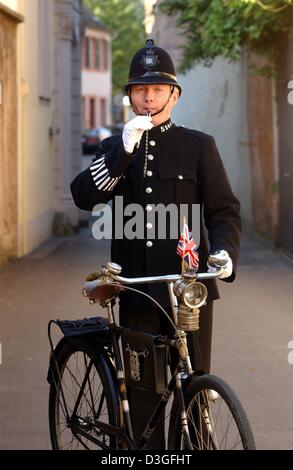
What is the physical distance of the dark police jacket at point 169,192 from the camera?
15.1ft

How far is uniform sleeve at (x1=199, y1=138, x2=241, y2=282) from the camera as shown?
4602mm

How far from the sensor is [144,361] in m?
4.42

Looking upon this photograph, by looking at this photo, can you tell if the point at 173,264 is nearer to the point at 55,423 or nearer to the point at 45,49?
the point at 55,423

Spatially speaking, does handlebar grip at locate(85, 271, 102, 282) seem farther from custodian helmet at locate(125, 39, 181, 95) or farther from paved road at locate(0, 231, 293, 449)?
paved road at locate(0, 231, 293, 449)

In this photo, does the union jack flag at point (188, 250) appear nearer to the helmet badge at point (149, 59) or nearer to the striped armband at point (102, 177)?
the striped armband at point (102, 177)

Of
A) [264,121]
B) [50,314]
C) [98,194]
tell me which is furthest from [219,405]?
[264,121]

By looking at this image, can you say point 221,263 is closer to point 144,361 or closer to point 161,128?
→ point 144,361

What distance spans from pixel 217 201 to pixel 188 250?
412 millimetres

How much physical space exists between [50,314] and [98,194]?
5.49 m

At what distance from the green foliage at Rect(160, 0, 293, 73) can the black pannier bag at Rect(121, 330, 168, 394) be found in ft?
26.9

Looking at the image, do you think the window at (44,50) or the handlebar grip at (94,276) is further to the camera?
the window at (44,50)

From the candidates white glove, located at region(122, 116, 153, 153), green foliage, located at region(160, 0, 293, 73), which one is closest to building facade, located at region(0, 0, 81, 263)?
green foliage, located at region(160, 0, 293, 73)

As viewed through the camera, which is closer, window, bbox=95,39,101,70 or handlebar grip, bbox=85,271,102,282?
handlebar grip, bbox=85,271,102,282

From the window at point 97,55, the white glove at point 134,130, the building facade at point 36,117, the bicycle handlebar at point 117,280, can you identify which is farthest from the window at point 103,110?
the white glove at point 134,130
